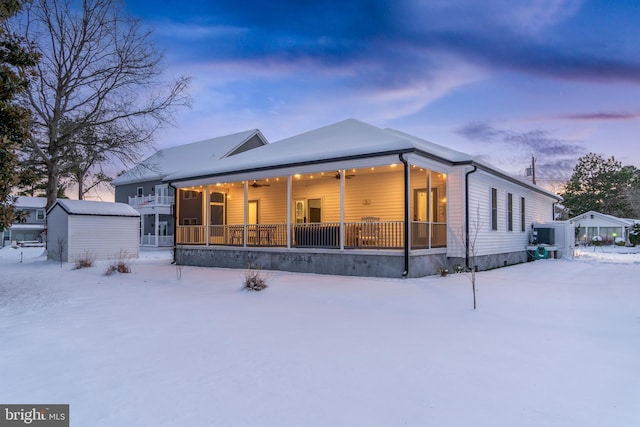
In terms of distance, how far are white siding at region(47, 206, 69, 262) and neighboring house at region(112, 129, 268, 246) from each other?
9125mm

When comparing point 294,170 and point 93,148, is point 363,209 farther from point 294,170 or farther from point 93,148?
point 93,148

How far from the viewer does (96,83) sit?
2033 centimetres

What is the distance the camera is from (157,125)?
20.5m

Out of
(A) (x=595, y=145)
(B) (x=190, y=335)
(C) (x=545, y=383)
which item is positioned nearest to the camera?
(C) (x=545, y=383)

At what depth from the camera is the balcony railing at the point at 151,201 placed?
2936 cm

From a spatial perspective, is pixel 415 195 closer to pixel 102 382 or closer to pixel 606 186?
pixel 102 382

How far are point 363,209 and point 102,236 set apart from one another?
12870 millimetres

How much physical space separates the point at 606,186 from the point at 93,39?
44780mm

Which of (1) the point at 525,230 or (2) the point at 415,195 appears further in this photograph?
(1) the point at 525,230

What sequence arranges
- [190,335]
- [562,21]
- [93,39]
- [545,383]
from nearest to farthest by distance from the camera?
[545,383]
[190,335]
[562,21]
[93,39]

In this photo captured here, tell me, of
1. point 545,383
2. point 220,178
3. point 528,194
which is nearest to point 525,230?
point 528,194

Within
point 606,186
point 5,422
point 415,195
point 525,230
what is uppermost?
point 606,186

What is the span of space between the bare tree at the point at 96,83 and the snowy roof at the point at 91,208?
8.34 feet
